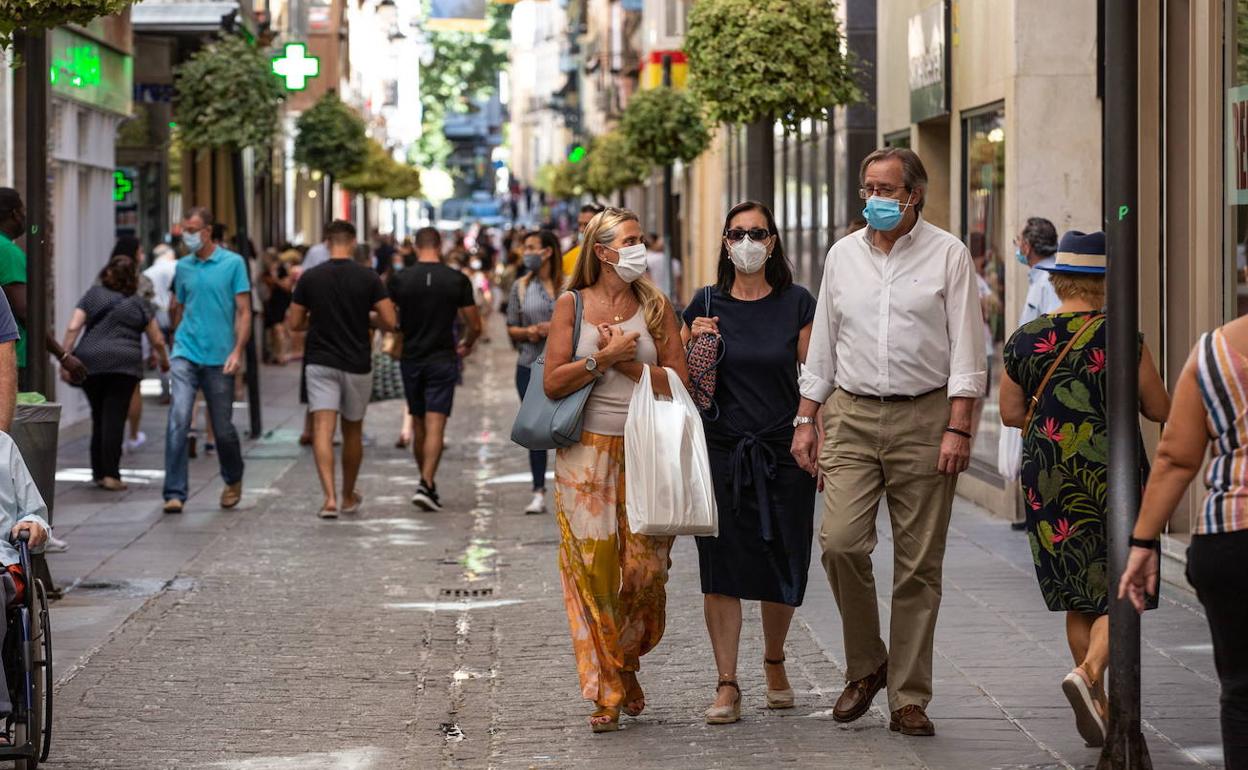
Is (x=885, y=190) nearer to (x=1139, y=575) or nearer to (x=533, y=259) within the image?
(x=1139, y=575)

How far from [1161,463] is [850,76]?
12235 mm

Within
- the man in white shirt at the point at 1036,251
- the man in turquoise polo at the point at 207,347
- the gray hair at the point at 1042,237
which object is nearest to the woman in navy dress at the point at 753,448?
the man in white shirt at the point at 1036,251

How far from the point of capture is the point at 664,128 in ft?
94.3

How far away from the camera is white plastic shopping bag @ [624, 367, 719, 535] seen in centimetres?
725

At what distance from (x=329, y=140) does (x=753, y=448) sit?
1191 inches

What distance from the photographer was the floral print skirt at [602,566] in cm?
745

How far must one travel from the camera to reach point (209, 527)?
13.6m

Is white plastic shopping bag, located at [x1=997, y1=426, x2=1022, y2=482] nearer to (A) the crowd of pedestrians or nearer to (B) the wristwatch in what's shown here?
(A) the crowd of pedestrians

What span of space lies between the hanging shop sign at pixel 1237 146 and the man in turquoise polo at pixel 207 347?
660cm

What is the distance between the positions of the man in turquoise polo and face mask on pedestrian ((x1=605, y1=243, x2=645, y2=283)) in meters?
6.98

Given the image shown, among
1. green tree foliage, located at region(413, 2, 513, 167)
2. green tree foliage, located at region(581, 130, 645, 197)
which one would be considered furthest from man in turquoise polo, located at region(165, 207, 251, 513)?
green tree foliage, located at region(413, 2, 513, 167)

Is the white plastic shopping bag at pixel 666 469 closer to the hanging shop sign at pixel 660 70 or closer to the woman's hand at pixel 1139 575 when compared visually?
the woman's hand at pixel 1139 575

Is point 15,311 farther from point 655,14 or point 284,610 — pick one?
point 655,14

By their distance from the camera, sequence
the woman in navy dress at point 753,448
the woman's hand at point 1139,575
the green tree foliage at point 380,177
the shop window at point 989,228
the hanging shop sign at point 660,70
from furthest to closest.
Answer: the green tree foliage at point 380,177
the hanging shop sign at point 660,70
the shop window at point 989,228
the woman in navy dress at point 753,448
the woman's hand at point 1139,575
